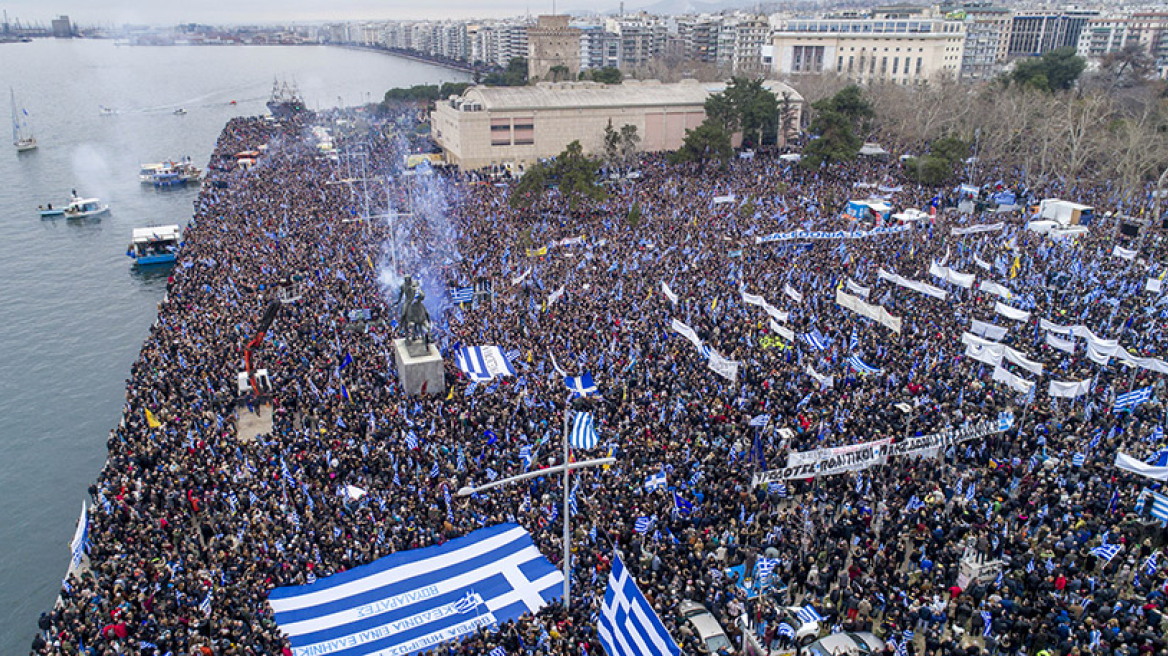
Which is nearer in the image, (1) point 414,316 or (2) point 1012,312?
(1) point 414,316

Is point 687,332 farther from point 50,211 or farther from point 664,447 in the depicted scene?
point 50,211

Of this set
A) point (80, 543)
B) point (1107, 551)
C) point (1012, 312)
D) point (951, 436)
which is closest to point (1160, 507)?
point (1107, 551)

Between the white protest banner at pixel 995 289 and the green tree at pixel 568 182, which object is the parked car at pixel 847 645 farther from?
the green tree at pixel 568 182

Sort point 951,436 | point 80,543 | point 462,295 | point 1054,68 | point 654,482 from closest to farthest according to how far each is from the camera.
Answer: point 80,543 → point 654,482 → point 951,436 → point 462,295 → point 1054,68

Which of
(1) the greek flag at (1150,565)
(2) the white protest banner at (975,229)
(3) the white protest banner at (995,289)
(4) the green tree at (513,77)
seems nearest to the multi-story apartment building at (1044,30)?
(4) the green tree at (513,77)

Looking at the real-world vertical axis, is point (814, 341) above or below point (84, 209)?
above
